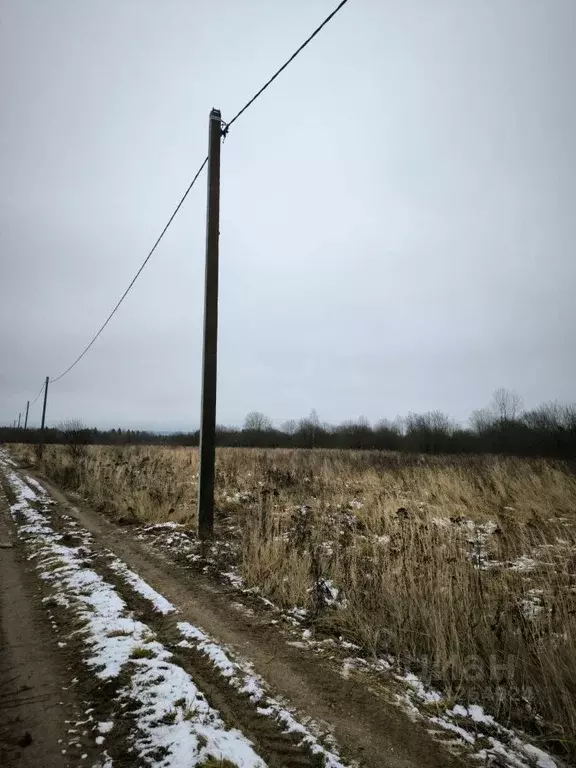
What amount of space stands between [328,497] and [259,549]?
4354 mm

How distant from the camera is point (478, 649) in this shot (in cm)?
299

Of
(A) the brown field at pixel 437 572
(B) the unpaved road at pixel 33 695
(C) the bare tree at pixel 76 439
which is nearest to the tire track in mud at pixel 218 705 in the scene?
(B) the unpaved road at pixel 33 695

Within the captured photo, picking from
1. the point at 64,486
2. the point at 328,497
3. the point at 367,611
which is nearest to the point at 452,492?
the point at 328,497

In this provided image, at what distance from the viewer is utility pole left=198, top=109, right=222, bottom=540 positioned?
648 cm

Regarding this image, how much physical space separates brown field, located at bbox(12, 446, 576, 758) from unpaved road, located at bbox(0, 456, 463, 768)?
514mm

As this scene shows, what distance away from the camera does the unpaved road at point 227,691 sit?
209cm

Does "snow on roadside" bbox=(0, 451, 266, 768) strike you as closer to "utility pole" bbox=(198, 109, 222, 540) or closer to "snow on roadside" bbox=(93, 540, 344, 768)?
"snow on roadside" bbox=(93, 540, 344, 768)

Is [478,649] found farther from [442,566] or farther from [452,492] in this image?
[452,492]

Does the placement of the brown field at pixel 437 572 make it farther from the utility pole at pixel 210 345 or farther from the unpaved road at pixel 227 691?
the utility pole at pixel 210 345

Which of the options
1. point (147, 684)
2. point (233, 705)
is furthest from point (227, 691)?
point (147, 684)

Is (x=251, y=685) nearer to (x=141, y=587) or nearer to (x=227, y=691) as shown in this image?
(x=227, y=691)

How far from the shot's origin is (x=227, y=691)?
8.48 ft

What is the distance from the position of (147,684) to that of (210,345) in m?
4.93

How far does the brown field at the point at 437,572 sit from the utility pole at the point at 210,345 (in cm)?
68
